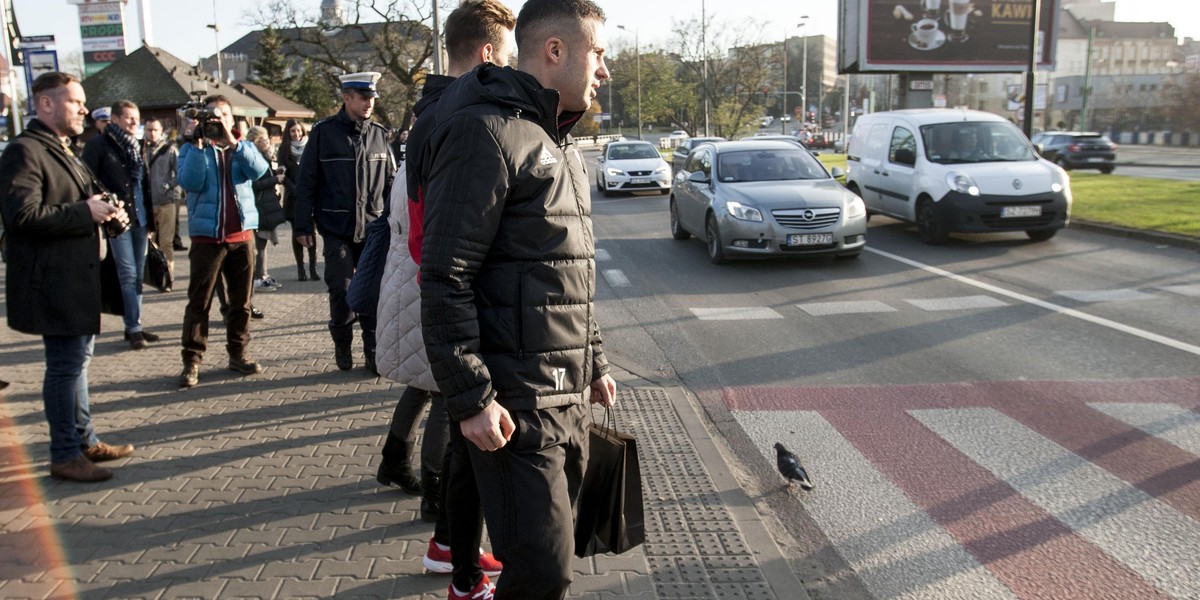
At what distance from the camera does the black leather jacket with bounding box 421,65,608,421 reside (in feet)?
7.65

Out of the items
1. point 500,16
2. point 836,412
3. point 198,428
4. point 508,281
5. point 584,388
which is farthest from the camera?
point 836,412

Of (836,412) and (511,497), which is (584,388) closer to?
(511,497)

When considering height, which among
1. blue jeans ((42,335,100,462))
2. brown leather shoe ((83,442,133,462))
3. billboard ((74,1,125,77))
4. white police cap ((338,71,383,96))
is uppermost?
billboard ((74,1,125,77))

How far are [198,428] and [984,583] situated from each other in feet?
14.0

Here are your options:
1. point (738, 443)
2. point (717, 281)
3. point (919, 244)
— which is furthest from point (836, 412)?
point (919, 244)

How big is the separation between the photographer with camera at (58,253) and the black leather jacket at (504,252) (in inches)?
120

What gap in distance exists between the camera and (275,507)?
439 centimetres

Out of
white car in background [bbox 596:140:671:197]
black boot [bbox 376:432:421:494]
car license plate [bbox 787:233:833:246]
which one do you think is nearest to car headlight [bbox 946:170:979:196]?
car license plate [bbox 787:233:833:246]

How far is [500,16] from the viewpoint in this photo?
12.5 feet

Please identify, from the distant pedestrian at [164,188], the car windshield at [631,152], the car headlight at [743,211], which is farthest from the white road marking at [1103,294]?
the car windshield at [631,152]

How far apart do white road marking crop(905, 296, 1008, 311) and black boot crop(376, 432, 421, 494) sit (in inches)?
257

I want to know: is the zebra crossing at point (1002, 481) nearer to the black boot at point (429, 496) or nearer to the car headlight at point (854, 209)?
the black boot at point (429, 496)

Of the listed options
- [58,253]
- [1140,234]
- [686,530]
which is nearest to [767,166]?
[1140,234]

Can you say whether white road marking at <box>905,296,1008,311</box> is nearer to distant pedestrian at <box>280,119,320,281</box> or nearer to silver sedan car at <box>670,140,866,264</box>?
silver sedan car at <box>670,140,866,264</box>
